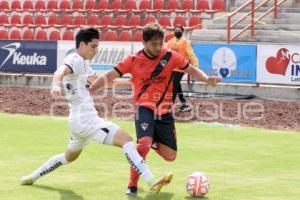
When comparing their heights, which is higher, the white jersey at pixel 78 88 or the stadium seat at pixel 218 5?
the stadium seat at pixel 218 5

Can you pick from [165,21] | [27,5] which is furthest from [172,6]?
[27,5]

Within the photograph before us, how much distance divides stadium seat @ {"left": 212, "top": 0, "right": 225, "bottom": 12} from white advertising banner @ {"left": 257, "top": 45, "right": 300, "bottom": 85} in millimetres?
6855

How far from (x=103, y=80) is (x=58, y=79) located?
854 millimetres

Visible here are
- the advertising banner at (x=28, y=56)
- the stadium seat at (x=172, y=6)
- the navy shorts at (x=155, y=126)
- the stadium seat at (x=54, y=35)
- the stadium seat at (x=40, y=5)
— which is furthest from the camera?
the stadium seat at (x=40, y=5)

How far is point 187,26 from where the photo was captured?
90.4ft

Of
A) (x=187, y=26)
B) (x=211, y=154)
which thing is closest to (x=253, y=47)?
(x=187, y=26)

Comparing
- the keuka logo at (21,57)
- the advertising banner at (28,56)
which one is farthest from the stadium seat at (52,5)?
→ the keuka logo at (21,57)

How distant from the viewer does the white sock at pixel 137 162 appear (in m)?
7.94

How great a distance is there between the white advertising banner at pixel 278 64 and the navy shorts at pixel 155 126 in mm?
12272

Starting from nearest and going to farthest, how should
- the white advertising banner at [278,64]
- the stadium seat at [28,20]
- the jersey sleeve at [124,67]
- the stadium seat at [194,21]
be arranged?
the jersey sleeve at [124,67], the white advertising banner at [278,64], the stadium seat at [194,21], the stadium seat at [28,20]

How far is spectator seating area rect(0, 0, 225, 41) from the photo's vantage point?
2803 cm

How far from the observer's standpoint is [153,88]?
8727 millimetres

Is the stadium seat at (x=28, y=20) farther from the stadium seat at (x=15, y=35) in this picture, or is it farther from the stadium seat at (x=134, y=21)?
the stadium seat at (x=134, y=21)

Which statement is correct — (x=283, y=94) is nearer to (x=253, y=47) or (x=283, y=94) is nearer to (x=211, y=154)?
(x=253, y=47)
